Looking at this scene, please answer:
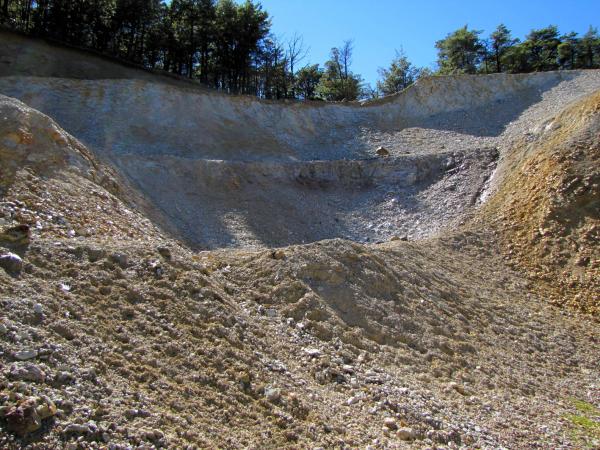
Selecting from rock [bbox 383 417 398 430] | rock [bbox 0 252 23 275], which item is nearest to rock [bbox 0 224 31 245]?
rock [bbox 0 252 23 275]

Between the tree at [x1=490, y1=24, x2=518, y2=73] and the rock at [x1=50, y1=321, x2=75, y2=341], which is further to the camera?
the tree at [x1=490, y1=24, x2=518, y2=73]

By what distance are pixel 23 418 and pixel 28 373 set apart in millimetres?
560

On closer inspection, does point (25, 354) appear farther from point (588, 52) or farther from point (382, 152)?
point (588, 52)

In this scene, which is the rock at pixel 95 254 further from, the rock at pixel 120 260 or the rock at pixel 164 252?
the rock at pixel 164 252

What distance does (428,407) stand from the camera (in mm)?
6613

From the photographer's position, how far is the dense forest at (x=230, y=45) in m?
28.4

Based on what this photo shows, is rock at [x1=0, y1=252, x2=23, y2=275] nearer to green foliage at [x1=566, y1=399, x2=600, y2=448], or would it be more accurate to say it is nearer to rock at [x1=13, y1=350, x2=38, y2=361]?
rock at [x1=13, y1=350, x2=38, y2=361]

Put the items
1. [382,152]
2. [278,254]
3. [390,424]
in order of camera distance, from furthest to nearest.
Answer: [382,152] < [278,254] < [390,424]

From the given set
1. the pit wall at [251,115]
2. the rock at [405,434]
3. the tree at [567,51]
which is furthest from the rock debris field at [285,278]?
the tree at [567,51]

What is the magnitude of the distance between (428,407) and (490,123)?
56.0 feet

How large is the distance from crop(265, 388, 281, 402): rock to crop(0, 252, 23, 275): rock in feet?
9.76

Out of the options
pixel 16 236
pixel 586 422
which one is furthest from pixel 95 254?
pixel 586 422

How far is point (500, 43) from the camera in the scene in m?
38.8

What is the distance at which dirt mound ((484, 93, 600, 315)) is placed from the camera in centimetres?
1250
